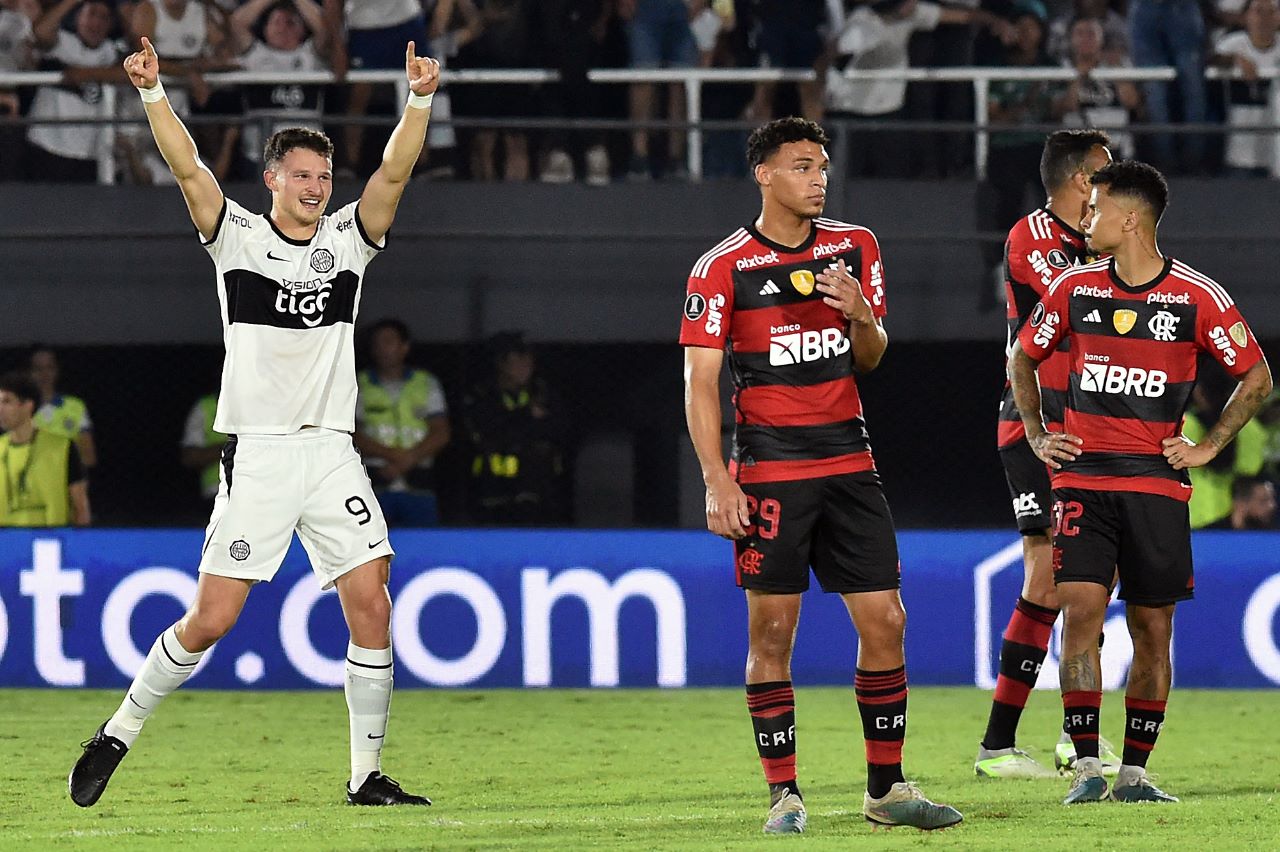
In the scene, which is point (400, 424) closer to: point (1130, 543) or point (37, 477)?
point (37, 477)

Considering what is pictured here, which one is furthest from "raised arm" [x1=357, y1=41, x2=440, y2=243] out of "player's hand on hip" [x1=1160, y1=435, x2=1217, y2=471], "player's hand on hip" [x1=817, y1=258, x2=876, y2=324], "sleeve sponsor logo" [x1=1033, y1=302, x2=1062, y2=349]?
"player's hand on hip" [x1=1160, y1=435, x2=1217, y2=471]

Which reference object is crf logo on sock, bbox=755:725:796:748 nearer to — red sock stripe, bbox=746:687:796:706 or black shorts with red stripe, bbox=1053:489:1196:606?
red sock stripe, bbox=746:687:796:706

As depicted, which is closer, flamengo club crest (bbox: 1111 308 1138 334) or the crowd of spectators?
flamengo club crest (bbox: 1111 308 1138 334)

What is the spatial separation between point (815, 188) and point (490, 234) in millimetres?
4933

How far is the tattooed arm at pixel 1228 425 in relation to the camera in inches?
242

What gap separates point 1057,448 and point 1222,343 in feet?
1.99

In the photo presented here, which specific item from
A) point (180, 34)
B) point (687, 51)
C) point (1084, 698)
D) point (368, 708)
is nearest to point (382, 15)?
point (180, 34)

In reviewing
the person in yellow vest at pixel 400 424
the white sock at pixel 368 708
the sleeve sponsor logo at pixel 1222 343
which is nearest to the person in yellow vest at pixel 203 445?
the person in yellow vest at pixel 400 424

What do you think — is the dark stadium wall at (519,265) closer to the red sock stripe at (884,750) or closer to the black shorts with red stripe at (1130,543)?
the black shorts with red stripe at (1130,543)

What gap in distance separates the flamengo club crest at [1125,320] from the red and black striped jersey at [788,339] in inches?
32.4

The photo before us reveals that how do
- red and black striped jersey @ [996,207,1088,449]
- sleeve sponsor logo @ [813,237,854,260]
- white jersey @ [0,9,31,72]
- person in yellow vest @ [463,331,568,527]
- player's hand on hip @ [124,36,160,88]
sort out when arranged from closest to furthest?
1. sleeve sponsor logo @ [813,237,854,260]
2. player's hand on hip @ [124,36,160,88]
3. red and black striped jersey @ [996,207,1088,449]
4. person in yellow vest @ [463,331,568,527]
5. white jersey @ [0,9,31,72]

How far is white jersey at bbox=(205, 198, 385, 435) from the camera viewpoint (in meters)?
6.31

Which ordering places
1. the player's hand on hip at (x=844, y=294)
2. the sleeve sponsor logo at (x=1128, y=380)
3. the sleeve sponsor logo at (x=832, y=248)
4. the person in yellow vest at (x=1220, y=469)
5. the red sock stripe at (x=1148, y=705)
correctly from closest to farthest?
the player's hand on hip at (x=844, y=294) → the sleeve sponsor logo at (x=832, y=248) → the sleeve sponsor logo at (x=1128, y=380) → the red sock stripe at (x=1148, y=705) → the person in yellow vest at (x=1220, y=469)

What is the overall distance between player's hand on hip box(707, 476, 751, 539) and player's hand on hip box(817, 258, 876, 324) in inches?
23.1
